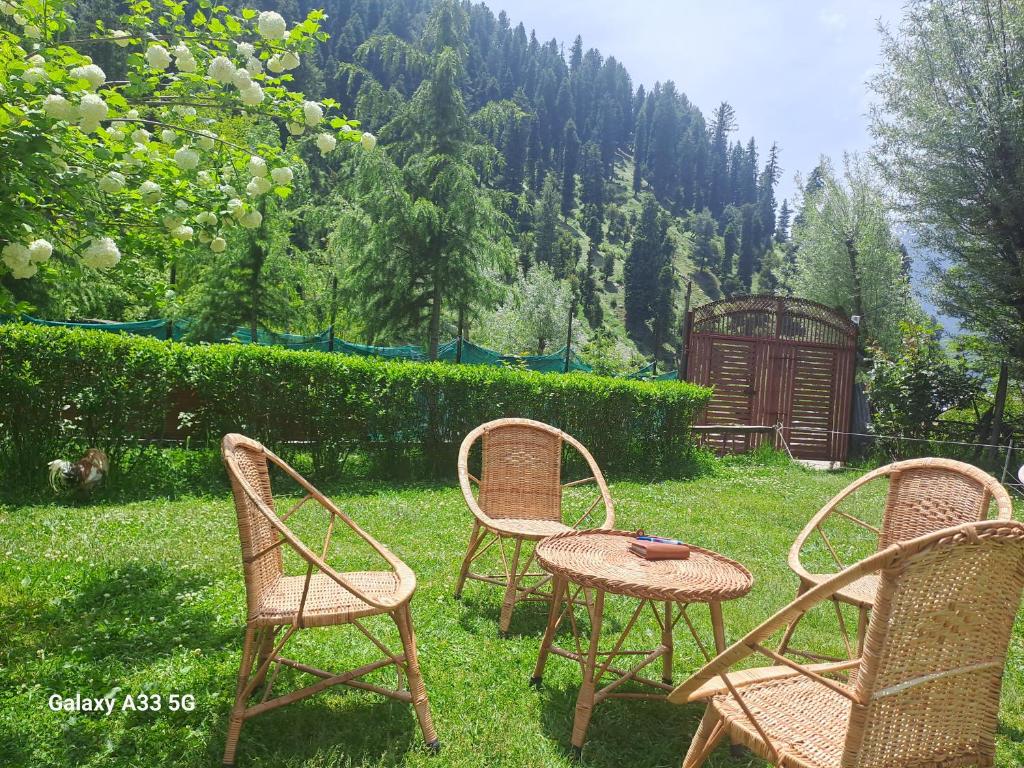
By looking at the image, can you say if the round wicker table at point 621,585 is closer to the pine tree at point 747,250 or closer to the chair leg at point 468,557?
the chair leg at point 468,557

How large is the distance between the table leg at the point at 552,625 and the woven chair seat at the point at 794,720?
946mm

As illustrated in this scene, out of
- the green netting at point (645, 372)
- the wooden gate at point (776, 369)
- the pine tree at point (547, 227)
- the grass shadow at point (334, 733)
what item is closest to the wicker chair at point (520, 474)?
the grass shadow at point (334, 733)

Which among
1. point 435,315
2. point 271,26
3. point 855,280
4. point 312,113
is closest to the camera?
point 271,26

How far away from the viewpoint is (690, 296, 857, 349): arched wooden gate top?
11500mm

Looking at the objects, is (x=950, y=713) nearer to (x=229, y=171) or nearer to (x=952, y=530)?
(x=952, y=530)

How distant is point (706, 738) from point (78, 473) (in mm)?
5433

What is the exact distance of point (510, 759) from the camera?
2.39 meters

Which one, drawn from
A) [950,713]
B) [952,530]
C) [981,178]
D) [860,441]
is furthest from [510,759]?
[981,178]

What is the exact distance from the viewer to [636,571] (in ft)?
8.59

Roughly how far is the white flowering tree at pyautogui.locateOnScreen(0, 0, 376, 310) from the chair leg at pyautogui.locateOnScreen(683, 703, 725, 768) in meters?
2.56

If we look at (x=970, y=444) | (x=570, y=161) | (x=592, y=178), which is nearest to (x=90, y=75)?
(x=970, y=444)

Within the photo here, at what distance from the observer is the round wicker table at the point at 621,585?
2410mm

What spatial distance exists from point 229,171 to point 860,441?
36.0 ft

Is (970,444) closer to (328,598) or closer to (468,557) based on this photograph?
(468,557)
